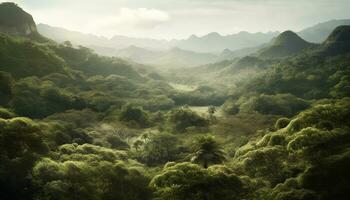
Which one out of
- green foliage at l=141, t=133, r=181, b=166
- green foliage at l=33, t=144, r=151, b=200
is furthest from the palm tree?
green foliage at l=141, t=133, r=181, b=166

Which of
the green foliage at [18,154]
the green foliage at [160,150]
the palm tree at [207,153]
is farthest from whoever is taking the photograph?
the green foliage at [160,150]

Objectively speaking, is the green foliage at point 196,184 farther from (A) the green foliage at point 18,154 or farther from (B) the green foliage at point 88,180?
(A) the green foliage at point 18,154

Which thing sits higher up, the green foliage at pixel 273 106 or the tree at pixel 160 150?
the tree at pixel 160 150

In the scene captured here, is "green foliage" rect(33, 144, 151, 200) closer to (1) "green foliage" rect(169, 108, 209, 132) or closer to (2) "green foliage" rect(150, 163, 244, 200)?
(2) "green foliage" rect(150, 163, 244, 200)

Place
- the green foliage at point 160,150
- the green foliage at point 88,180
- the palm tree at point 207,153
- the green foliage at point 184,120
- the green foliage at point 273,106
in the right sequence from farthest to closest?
the green foliage at point 273,106, the green foliage at point 184,120, the green foliage at point 160,150, the palm tree at point 207,153, the green foliage at point 88,180

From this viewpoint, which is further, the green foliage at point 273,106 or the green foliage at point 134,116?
the green foliage at point 273,106

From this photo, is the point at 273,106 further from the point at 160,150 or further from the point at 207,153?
the point at 207,153

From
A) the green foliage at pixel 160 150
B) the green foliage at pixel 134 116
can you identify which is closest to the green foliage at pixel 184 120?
the green foliage at pixel 134 116
